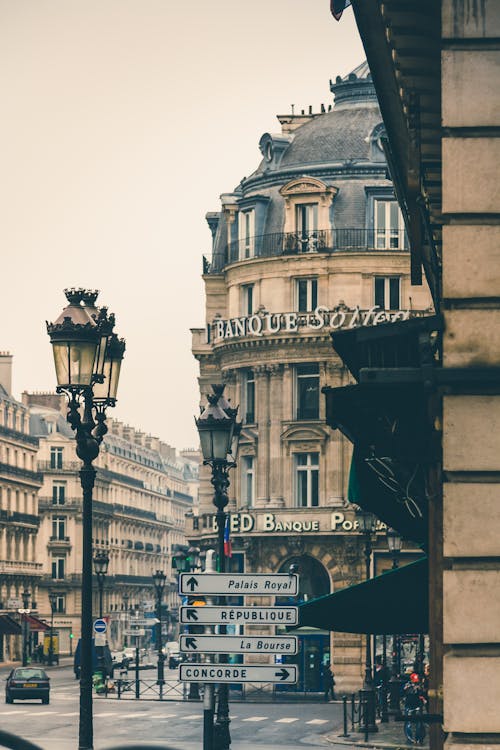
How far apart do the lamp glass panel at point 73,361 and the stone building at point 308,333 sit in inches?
1933

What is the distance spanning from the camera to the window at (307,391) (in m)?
69.6

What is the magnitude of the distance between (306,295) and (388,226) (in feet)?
13.9

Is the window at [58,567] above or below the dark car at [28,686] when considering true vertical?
above

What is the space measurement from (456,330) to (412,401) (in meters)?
0.91

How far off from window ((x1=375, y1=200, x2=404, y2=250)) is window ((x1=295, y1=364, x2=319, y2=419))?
18.2 feet

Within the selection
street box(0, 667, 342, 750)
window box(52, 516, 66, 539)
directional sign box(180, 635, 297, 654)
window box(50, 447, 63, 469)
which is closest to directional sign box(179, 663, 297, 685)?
directional sign box(180, 635, 297, 654)

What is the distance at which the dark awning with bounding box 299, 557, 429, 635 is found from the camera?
1418cm

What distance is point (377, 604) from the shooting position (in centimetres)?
1460

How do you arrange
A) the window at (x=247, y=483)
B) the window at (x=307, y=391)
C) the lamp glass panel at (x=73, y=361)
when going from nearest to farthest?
the lamp glass panel at (x=73, y=361), the window at (x=307, y=391), the window at (x=247, y=483)

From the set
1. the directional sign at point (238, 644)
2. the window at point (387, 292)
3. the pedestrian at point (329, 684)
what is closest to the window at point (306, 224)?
the window at point (387, 292)

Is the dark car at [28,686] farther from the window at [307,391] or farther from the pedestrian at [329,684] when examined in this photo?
the window at [307,391]

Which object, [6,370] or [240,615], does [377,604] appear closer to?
[240,615]

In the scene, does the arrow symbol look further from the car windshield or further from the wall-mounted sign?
the wall-mounted sign

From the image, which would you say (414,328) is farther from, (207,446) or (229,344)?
(229,344)
